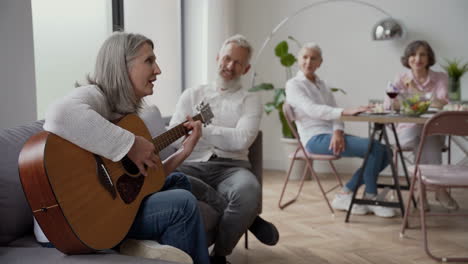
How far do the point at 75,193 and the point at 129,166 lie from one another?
265 millimetres

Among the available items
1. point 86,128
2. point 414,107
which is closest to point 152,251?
point 86,128

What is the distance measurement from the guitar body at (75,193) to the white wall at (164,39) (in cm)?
283

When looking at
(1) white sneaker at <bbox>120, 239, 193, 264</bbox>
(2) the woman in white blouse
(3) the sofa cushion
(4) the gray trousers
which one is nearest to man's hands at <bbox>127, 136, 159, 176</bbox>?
(1) white sneaker at <bbox>120, 239, 193, 264</bbox>

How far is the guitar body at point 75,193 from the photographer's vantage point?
1.48m

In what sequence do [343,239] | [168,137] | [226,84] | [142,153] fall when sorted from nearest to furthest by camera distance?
[142,153]
[168,137]
[226,84]
[343,239]

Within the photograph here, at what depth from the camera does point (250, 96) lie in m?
2.92

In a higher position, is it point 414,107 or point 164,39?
point 164,39

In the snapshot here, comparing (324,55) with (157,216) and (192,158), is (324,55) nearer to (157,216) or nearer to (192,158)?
(192,158)

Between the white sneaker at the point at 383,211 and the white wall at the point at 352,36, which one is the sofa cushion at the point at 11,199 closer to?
the white sneaker at the point at 383,211

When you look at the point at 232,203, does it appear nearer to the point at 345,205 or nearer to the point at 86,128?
the point at 86,128

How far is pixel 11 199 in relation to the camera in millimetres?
1779

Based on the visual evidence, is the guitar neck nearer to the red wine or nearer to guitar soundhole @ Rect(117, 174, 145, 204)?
guitar soundhole @ Rect(117, 174, 145, 204)

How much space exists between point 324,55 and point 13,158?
159 inches

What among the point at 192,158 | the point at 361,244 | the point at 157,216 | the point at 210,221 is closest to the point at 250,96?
the point at 192,158
